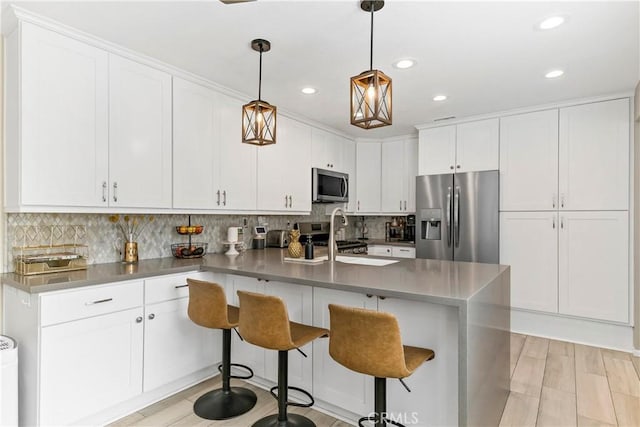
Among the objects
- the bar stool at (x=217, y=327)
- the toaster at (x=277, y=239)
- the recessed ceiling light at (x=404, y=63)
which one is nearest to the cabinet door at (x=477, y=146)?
the recessed ceiling light at (x=404, y=63)

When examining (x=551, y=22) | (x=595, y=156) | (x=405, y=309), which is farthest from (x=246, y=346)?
(x=595, y=156)

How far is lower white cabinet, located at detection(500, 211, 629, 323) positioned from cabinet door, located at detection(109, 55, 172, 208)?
134 inches

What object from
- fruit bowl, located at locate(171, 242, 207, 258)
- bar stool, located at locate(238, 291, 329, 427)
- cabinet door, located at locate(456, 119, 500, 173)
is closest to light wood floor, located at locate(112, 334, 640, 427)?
bar stool, located at locate(238, 291, 329, 427)

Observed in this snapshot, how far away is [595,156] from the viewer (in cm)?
339

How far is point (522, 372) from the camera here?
9.34 feet

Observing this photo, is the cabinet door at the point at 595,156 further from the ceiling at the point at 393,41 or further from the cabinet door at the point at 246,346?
the cabinet door at the point at 246,346

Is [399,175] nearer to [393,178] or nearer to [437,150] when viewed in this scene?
[393,178]

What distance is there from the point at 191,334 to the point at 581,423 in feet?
8.42

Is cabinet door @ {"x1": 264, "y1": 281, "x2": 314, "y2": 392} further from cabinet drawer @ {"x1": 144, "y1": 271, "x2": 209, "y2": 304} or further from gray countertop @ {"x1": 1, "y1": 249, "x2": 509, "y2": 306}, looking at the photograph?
cabinet drawer @ {"x1": 144, "y1": 271, "x2": 209, "y2": 304}

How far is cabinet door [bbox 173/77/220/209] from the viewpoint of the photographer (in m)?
2.78

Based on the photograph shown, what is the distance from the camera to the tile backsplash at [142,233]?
228 cm

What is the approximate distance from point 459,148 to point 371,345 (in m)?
3.25

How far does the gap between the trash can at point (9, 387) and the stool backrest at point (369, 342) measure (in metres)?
1.69

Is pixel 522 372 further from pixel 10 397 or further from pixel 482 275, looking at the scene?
pixel 10 397
